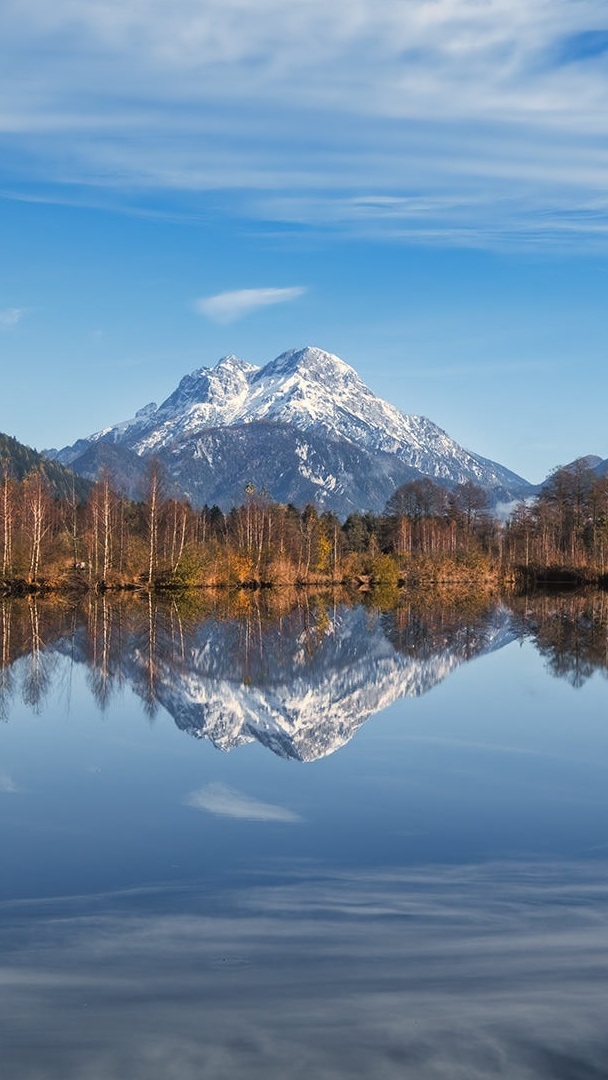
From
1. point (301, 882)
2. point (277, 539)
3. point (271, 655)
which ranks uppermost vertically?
point (277, 539)

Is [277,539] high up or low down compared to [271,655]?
up

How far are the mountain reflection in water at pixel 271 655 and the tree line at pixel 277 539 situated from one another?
32.0 ft

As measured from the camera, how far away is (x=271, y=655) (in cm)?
2839

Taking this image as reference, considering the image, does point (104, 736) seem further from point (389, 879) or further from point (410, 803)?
point (389, 879)

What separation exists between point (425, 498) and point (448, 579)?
157 ft

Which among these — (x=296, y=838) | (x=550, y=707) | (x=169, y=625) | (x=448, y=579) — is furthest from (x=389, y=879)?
(x=448, y=579)

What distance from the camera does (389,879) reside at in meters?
9.34

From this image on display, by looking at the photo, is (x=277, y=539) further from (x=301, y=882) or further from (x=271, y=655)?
(x=301, y=882)

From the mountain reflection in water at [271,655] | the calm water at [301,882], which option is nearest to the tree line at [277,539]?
the mountain reflection in water at [271,655]

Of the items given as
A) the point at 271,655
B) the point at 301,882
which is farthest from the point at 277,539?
the point at 301,882

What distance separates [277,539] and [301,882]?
83.3 meters

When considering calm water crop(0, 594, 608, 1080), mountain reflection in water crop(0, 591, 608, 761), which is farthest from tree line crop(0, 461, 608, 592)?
calm water crop(0, 594, 608, 1080)

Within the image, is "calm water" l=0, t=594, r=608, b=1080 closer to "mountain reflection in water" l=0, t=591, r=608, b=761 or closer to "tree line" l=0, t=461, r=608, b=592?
"mountain reflection in water" l=0, t=591, r=608, b=761

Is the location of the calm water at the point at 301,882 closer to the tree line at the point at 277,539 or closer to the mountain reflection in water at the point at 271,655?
the mountain reflection in water at the point at 271,655
